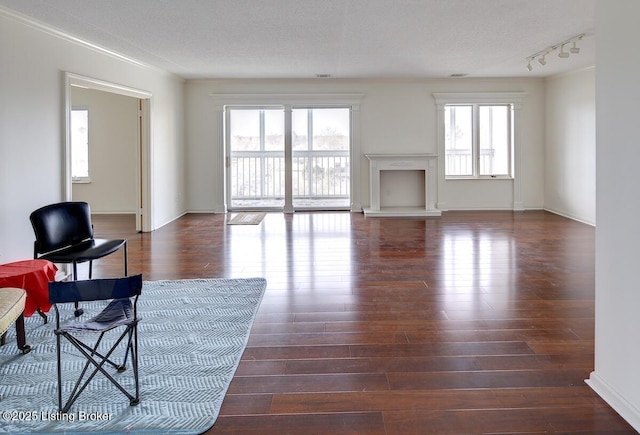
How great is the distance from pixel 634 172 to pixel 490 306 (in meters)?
1.78

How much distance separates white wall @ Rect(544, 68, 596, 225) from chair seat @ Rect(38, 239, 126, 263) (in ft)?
20.9

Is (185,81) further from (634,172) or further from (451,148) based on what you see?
(634,172)

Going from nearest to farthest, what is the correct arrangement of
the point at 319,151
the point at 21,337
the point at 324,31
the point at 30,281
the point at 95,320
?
the point at 95,320 → the point at 21,337 → the point at 30,281 → the point at 324,31 → the point at 319,151

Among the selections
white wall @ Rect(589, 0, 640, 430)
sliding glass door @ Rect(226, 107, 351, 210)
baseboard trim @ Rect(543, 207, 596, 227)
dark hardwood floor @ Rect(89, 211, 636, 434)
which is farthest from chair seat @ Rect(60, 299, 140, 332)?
sliding glass door @ Rect(226, 107, 351, 210)

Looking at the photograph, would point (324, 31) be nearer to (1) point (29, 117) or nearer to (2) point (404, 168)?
(1) point (29, 117)

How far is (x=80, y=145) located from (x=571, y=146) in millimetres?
8844

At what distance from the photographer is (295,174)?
10.5m

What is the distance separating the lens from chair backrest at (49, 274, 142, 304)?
1.99 metres

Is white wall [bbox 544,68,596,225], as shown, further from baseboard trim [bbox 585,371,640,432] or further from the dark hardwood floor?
baseboard trim [bbox 585,371,640,432]

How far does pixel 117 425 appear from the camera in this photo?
1962 mm

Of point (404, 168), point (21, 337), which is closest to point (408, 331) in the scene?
point (21, 337)

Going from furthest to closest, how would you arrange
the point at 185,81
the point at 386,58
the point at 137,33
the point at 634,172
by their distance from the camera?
the point at 185,81 < the point at 386,58 < the point at 137,33 < the point at 634,172

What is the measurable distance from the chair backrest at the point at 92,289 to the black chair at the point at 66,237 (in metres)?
1.51

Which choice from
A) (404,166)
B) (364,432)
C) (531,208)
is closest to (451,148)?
(404,166)
